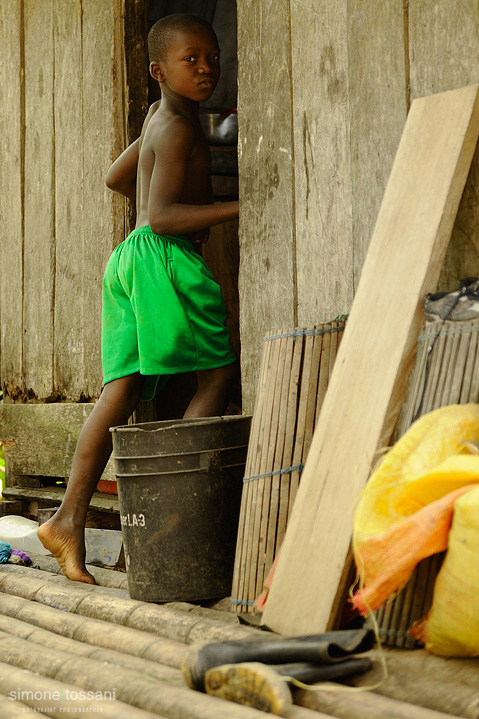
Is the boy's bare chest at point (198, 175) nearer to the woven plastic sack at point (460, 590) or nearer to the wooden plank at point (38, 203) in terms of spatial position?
the wooden plank at point (38, 203)

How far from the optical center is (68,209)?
4.55 meters

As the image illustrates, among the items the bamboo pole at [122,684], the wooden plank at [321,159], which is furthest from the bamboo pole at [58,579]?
the wooden plank at [321,159]

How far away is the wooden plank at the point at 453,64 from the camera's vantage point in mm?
2379

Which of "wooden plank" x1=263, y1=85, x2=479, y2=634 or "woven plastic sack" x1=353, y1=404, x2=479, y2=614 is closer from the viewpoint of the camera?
"woven plastic sack" x1=353, y1=404, x2=479, y2=614

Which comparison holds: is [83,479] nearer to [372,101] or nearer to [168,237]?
[168,237]

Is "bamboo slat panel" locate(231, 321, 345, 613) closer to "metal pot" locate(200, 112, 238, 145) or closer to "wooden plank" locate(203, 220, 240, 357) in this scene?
"wooden plank" locate(203, 220, 240, 357)

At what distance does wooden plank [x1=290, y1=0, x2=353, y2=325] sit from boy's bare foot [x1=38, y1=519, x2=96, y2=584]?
4.06 ft

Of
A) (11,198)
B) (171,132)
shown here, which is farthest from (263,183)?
(11,198)

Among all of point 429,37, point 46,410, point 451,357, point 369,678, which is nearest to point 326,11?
point 429,37

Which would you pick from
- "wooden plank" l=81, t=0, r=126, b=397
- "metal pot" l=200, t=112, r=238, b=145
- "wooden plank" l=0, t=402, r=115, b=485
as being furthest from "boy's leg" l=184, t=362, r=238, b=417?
"metal pot" l=200, t=112, r=238, b=145

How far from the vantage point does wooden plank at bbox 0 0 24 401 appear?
498cm

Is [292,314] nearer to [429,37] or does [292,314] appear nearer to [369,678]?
[429,37]

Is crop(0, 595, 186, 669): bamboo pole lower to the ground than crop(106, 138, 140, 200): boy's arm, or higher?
lower

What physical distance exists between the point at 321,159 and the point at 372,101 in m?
0.29
